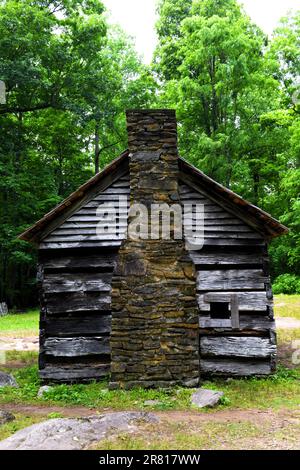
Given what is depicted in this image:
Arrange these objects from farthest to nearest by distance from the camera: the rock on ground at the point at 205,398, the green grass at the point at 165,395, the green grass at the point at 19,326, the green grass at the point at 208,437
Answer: the green grass at the point at 19,326, the green grass at the point at 165,395, the rock on ground at the point at 205,398, the green grass at the point at 208,437

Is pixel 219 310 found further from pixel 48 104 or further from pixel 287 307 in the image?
pixel 48 104

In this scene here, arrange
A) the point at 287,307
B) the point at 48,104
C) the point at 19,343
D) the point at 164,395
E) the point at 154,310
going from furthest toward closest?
the point at 48,104 → the point at 287,307 → the point at 19,343 → the point at 154,310 → the point at 164,395

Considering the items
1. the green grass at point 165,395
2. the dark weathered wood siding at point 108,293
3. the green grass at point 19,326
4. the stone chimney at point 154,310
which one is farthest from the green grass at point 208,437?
the green grass at point 19,326

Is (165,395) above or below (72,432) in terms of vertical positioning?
below

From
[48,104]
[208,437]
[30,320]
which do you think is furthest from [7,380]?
[48,104]

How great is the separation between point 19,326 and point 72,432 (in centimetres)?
1313

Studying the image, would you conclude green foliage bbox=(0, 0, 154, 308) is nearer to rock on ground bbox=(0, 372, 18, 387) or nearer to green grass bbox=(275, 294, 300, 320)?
green grass bbox=(275, 294, 300, 320)

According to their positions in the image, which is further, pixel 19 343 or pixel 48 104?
pixel 48 104

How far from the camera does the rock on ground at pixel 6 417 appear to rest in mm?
7296

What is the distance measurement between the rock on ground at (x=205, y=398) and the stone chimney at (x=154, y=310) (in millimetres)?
448

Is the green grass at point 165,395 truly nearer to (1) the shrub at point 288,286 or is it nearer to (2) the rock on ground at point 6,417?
(2) the rock on ground at point 6,417

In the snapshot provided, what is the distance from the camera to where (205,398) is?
323 inches

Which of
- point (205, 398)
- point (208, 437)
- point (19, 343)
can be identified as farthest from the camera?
point (19, 343)

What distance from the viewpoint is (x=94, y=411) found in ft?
26.2
